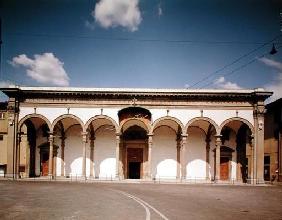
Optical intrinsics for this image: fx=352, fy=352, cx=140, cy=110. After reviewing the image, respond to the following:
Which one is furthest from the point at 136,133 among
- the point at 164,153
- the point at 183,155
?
the point at 183,155

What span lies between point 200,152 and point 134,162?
5.83 m

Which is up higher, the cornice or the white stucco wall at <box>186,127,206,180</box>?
the cornice

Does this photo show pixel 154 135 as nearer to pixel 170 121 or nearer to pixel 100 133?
pixel 170 121

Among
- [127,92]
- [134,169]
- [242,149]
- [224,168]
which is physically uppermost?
[127,92]

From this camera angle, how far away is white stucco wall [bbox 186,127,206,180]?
30.4 m

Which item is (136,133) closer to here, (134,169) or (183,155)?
(134,169)

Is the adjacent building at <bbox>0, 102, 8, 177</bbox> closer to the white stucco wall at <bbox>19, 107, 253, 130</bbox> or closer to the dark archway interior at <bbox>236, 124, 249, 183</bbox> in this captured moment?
the white stucco wall at <bbox>19, 107, 253, 130</bbox>

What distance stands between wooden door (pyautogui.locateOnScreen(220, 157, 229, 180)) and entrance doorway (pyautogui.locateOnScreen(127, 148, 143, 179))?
23.0 feet

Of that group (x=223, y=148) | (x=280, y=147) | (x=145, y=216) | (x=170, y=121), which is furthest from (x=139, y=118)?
(x=145, y=216)

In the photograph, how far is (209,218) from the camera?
34.2ft

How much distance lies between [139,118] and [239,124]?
28.3 feet

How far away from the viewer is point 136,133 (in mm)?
30906

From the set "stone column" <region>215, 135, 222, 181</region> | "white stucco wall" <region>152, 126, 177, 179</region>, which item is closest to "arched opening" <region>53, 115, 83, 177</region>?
"white stucco wall" <region>152, 126, 177, 179</region>

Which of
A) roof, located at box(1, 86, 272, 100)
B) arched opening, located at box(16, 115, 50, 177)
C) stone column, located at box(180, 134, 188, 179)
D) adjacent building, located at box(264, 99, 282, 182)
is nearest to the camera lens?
stone column, located at box(180, 134, 188, 179)
